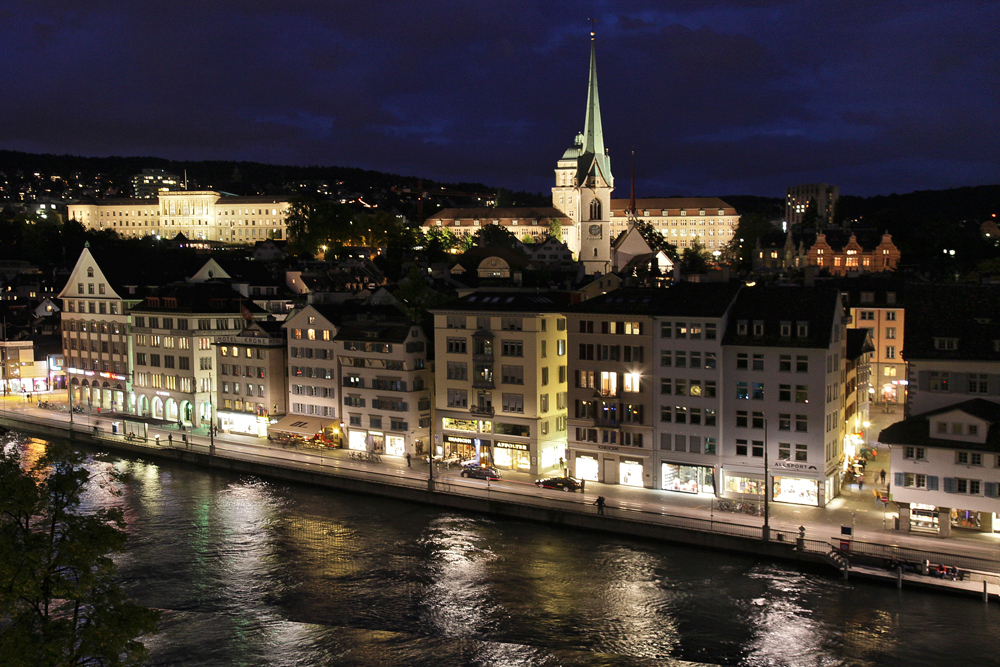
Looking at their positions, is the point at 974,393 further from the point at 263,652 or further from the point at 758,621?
the point at 263,652

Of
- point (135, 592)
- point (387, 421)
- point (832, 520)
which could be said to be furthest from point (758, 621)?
point (387, 421)

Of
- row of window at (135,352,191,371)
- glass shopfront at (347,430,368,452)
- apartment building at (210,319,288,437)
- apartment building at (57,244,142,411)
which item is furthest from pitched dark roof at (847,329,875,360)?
apartment building at (57,244,142,411)

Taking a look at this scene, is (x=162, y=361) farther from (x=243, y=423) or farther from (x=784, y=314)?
(x=784, y=314)

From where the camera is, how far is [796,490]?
42.4m

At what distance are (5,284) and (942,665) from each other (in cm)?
11966

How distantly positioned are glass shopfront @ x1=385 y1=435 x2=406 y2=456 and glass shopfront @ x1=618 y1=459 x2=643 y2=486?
1421cm

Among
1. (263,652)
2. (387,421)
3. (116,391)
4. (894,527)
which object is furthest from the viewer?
(116,391)

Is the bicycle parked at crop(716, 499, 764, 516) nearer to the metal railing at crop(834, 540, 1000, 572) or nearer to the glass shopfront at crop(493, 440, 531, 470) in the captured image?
the metal railing at crop(834, 540, 1000, 572)

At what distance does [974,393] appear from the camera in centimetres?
3944

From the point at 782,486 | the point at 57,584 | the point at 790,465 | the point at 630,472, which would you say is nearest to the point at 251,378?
the point at 630,472

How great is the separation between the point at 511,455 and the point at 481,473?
9.31ft

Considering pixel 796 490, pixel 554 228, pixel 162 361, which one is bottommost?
pixel 796 490

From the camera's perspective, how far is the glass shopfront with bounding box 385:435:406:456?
5541cm

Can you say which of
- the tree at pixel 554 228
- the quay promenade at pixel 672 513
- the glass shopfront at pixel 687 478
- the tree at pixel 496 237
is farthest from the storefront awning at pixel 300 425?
the tree at pixel 554 228
